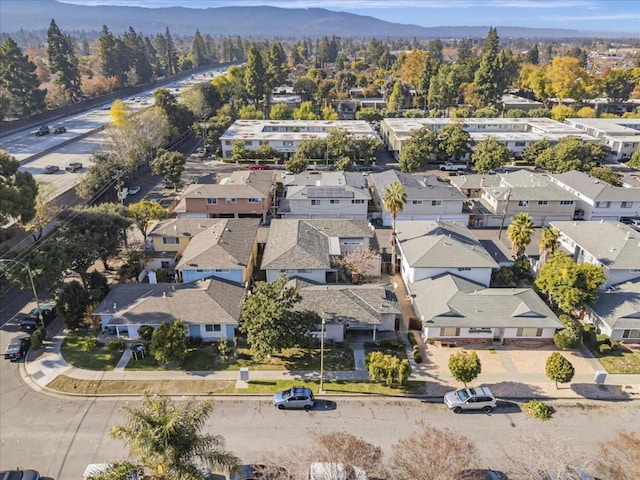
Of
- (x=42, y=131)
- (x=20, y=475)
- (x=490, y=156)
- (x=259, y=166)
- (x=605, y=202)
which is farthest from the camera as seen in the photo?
(x=42, y=131)

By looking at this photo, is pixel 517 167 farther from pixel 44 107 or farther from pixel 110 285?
pixel 44 107

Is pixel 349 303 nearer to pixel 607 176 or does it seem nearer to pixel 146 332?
pixel 146 332

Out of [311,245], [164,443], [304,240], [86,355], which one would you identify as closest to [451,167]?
[304,240]

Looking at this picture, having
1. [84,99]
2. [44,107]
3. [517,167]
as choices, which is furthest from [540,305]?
[84,99]

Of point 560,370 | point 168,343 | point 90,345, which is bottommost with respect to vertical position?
point 90,345

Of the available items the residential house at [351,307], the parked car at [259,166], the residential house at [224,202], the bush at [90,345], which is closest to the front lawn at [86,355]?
the bush at [90,345]

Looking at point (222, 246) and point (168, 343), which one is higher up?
point (222, 246)

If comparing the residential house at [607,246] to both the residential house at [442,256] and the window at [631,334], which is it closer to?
the window at [631,334]
